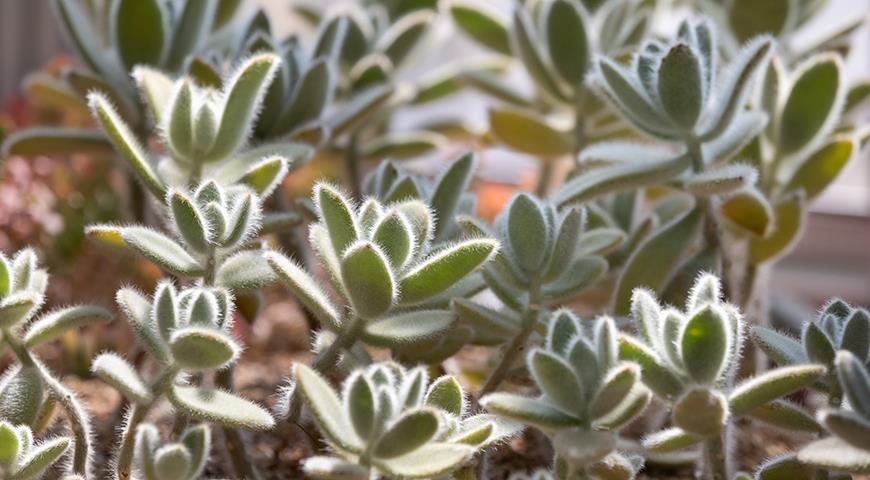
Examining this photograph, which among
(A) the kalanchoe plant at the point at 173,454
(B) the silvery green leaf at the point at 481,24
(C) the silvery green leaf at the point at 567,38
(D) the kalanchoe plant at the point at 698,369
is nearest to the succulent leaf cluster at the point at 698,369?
(D) the kalanchoe plant at the point at 698,369

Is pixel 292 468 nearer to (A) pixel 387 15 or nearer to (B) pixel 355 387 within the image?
(B) pixel 355 387

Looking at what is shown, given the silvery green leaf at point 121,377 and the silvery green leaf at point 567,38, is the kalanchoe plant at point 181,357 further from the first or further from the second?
the silvery green leaf at point 567,38

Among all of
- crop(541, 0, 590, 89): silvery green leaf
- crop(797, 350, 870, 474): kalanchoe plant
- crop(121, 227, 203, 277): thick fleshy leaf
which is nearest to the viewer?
crop(797, 350, 870, 474): kalanchoe plant

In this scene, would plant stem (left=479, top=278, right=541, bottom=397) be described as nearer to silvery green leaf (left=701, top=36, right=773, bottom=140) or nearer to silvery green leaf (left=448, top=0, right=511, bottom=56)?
silvery green leaf (left=701, top=36, right=773, bottom=140)

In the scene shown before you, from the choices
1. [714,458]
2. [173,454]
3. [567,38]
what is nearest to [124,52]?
[567,38]

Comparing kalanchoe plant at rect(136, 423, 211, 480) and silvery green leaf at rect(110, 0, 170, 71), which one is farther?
silvery green leaf at rect(110, 0, 170, 71)

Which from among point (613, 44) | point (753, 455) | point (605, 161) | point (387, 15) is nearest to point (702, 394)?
point (605, 161)

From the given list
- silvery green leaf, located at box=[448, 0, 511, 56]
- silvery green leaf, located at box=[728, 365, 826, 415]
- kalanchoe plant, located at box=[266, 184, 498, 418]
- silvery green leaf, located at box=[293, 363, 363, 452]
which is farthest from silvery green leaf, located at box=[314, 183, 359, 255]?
Result: silvery green leaf, located at box=[448, 0, 511, 56]
